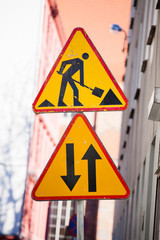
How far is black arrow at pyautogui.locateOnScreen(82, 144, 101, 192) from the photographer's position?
3385 mm

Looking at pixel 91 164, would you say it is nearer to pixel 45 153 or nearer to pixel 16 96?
pixel 16 96

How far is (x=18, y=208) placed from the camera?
55.5 ft

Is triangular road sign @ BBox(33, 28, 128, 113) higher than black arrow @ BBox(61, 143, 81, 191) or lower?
higher

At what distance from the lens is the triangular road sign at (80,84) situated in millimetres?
3553

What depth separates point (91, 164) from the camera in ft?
11.3

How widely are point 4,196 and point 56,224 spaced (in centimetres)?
1140

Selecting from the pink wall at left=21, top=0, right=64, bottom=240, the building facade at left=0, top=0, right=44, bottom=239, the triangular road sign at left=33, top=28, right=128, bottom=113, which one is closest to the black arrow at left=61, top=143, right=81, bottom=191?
the triangular road sign at left=33, top=28, right=128, bottom=113

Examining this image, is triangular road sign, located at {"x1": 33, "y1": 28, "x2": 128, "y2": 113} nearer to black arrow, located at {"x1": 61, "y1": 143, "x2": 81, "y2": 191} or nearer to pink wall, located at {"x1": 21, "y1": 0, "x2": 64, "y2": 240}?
black arrow, located at {"x1": 61, "y1": 143, "x2": 81, "y2": 191}

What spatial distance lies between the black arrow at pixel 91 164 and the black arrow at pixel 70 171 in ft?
0.31

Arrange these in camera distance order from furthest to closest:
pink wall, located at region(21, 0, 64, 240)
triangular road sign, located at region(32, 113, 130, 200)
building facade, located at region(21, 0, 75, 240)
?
building facade, located at region(21, 0, 75, 240) → pink wall, located at region(21, 0, 64, 240) → triangular road sign, located at region(32, 113, 130, 200)

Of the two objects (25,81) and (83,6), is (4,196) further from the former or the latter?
(83,6)

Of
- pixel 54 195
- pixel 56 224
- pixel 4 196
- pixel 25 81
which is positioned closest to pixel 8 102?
pixel 25 81

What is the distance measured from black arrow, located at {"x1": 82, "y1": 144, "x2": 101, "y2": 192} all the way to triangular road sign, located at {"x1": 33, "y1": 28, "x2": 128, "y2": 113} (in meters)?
0.33

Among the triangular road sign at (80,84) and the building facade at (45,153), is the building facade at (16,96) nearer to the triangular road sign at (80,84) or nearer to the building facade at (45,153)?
the building facade at (45,153)
